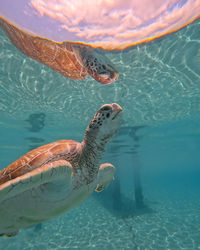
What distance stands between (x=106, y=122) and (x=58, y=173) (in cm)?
113

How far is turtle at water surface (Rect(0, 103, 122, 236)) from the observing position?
2.51 metres

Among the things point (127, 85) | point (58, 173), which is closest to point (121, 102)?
point (127, 85)

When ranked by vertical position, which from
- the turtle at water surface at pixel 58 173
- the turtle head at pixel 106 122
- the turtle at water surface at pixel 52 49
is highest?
the turtle at water surface at pixel 52 49

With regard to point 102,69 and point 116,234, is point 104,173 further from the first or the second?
point 116,234

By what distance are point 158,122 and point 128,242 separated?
11.2 m

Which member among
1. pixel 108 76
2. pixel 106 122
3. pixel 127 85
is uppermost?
pixel 127 85

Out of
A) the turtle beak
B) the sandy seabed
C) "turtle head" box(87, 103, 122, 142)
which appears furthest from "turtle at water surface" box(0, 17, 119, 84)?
the sandy seabed

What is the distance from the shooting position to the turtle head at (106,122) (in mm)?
2646

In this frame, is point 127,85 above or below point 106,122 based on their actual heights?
above

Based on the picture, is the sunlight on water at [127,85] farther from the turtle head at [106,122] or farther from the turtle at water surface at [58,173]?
the turtle at water surface at [58,173]

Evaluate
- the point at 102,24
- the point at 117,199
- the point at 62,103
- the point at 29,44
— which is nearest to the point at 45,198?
the point at 29,44

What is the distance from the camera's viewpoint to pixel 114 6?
4.59 metres

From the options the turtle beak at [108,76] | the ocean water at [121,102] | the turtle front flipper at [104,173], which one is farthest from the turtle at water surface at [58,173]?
the ocean water at [121,102]

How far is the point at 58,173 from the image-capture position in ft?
7.39
